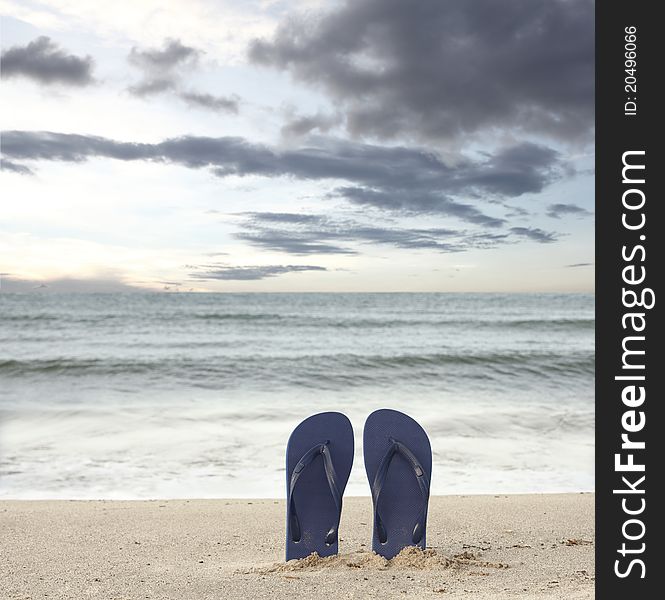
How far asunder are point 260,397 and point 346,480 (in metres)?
6.31

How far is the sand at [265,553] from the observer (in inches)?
89.1

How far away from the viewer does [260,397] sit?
8.84 m

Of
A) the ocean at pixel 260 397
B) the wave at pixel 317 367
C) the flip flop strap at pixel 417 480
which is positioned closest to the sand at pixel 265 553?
the flip flop strap at pixel 417 480

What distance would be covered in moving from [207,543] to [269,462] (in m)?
2.00

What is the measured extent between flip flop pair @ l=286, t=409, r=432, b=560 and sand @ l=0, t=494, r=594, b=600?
98 millimetres

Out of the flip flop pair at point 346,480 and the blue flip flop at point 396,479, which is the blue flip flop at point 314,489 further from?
the blue flip flop at point 396,479

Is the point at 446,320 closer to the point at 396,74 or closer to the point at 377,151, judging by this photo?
the point at 377,151

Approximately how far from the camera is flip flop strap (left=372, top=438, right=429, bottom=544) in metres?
2.59

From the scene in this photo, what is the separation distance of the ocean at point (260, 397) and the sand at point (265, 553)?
2.30ft

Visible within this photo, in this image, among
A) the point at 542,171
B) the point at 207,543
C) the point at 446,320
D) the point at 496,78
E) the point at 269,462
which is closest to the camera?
the point at 207,543

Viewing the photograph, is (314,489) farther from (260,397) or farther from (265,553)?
(260,397)

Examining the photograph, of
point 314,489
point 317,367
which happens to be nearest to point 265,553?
point 314,489

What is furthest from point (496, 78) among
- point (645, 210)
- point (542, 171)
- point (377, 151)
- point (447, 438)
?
point (645, 210)

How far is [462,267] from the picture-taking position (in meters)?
19.0
